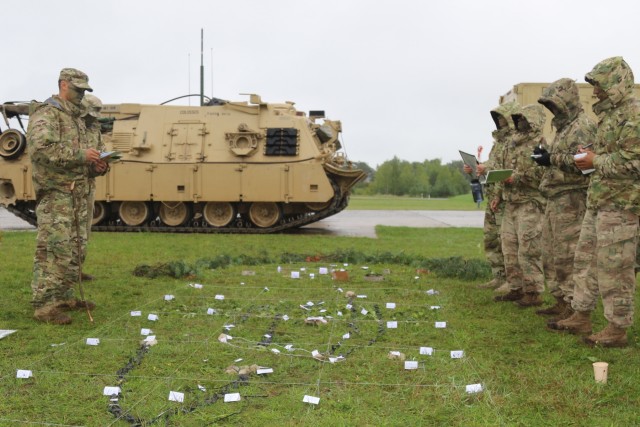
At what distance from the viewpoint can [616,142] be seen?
5.48 metres

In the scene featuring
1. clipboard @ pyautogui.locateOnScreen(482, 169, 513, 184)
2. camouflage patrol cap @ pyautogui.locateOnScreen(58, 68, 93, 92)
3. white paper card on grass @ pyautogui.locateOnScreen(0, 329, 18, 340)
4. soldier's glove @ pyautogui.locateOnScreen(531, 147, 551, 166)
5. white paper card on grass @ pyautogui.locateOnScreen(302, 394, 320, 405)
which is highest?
camouflage patrol cap @ pyautogui.locateOnScreen(58, 68, 93, 92)

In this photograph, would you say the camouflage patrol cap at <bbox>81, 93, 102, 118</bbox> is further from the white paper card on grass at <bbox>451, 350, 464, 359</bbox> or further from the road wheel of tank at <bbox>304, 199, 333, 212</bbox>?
the road wheel of tank at <bbox>304, 199, 333, 212</bbox>

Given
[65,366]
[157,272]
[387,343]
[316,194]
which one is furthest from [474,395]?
[316,194]

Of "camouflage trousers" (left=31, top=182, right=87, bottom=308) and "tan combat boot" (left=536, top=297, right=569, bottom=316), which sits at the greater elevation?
"camouflage trousers" (left=31, top=182, right=87, bottom=308)

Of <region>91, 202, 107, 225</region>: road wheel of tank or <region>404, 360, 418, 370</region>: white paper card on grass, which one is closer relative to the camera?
<region>404, 360, 418, 370</region>: white paper card on grass

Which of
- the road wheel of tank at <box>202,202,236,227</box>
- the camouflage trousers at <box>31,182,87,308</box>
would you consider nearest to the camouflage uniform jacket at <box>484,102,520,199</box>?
the camouflage trousers at <box>31,182,87,308</box>

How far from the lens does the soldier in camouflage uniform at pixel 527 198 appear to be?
7.32 meters

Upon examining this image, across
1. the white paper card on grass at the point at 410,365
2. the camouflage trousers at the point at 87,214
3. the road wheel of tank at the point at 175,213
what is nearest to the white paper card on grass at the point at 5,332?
the camouflage trousers at the point at 87,214

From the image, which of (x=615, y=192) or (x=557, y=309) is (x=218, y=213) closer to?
(x=557, y=309)

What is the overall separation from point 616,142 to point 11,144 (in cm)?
1621

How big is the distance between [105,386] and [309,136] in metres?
13.7

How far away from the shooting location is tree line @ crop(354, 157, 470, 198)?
79.6m

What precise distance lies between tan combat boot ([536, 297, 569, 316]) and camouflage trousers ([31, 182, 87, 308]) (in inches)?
199

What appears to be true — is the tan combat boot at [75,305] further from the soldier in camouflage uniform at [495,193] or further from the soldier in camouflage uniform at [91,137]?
the soldier in camouflage uniform at [495,193]
